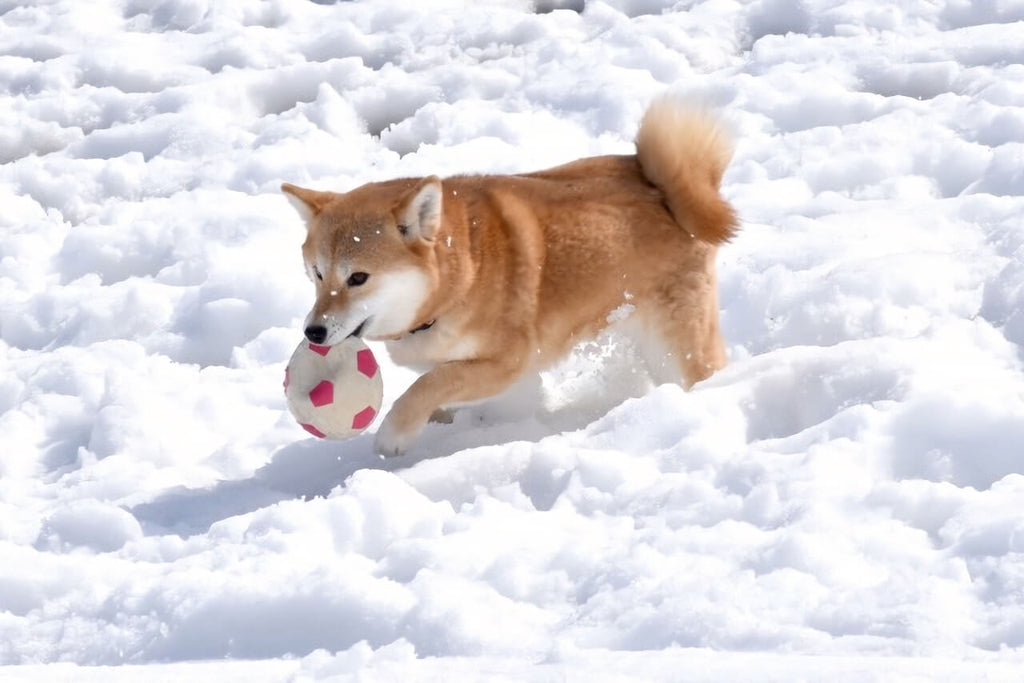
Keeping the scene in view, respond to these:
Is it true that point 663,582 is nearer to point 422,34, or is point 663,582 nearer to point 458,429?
point 458,429

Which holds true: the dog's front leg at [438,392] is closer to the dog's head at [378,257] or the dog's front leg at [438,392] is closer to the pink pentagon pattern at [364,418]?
the pink pentagon pattern at [364,418]

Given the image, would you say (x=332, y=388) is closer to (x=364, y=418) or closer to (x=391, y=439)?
(x=364, y=418)

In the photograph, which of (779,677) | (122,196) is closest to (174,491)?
(779,677)

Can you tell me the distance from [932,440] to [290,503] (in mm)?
1730

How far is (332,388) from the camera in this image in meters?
4.16

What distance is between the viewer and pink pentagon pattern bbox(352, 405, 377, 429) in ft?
13.9

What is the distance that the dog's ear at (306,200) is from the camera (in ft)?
14.7

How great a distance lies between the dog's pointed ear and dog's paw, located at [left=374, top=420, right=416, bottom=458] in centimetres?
61

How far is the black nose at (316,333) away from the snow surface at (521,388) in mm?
473

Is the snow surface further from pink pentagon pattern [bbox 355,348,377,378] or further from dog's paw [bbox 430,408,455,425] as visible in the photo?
pink pentagon pattern [bbox 355,348,377,378]

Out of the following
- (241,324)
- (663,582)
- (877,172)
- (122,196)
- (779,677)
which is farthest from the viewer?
(122,196)

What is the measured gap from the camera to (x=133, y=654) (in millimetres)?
3090

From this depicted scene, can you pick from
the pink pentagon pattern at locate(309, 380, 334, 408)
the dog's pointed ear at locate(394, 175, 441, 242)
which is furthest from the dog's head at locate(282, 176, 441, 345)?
the pink pentagon pattern at locate(309, 380, 334, 408)

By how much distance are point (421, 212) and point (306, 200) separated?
0.42 meters
